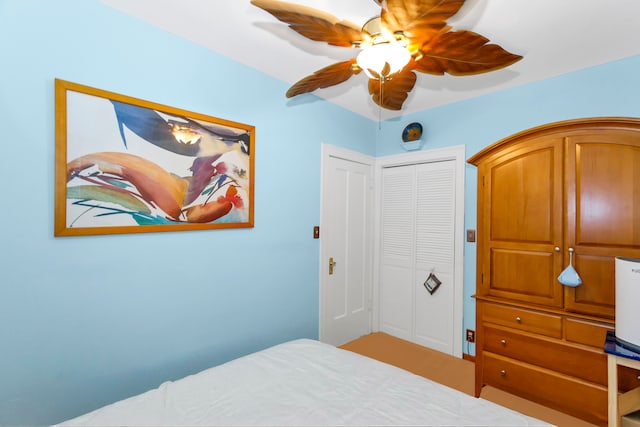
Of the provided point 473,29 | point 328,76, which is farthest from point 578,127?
point 328,76

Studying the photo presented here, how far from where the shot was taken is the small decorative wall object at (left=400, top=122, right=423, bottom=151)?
315 centimetres

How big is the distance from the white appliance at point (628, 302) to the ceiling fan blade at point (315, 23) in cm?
176

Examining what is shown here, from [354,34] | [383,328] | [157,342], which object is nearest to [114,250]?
[157,342]

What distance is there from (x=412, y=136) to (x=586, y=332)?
2.14 m

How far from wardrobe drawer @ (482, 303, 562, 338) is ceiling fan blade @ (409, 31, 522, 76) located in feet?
5.37

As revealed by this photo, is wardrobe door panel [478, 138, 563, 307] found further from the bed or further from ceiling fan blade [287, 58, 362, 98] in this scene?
ceiling fan blade [287, 58, 362, 98]

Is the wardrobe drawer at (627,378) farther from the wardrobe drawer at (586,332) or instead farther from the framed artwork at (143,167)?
the framed artwork at (143,167)

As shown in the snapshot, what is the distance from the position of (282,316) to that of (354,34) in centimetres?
211

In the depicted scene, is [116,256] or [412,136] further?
[412,136]

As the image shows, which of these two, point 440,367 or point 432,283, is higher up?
point 432,283

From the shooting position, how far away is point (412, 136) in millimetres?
3180

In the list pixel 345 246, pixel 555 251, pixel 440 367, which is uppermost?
pixel 555 251

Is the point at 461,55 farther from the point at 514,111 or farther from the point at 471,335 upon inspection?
the point at 471,335

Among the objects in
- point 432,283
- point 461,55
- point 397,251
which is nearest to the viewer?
point 461,55
